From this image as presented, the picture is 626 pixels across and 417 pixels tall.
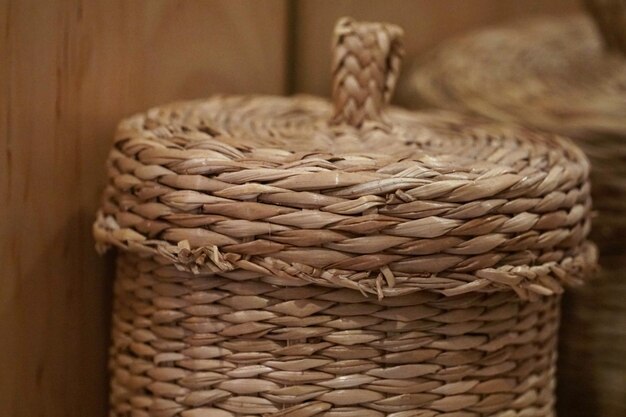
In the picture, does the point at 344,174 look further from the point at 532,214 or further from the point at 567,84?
the point at 567,84

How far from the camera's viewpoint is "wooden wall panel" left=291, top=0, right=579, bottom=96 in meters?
1.02

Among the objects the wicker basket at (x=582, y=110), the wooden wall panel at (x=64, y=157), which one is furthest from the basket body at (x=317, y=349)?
the wicker basket at (x=582, y=110)

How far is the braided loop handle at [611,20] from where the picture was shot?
84cm

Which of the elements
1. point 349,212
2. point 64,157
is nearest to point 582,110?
point 349,212

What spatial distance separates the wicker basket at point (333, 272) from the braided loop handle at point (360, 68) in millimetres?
59

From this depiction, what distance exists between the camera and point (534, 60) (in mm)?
959

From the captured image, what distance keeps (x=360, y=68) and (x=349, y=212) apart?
19 cm

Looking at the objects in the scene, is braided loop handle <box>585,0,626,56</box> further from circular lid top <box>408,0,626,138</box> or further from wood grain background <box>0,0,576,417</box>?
wood grain background <box>0,0,576,417</box>

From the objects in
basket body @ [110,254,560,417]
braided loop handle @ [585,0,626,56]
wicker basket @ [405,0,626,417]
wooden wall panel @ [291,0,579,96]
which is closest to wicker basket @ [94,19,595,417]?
basket body @ [110,254,560,417]

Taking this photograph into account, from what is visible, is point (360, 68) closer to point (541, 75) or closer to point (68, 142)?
point (68, 142)

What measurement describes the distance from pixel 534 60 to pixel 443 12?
18 cm

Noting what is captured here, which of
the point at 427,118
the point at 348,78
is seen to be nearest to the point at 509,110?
the point at 427,118

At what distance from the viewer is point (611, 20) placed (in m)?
0.85

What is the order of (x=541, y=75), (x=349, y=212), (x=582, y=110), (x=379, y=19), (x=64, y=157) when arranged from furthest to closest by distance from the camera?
(x=379, y=19) < (x=541, y=75) < (x=582, y=110) < (x=64, y=157) < (x=349, y=212)
